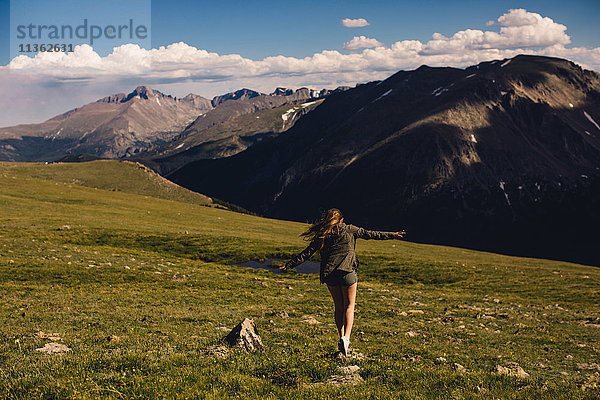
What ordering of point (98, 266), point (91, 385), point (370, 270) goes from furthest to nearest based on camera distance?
point (370, 270)
point (98, 266)
point (91, 385)

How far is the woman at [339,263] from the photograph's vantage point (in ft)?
41.6

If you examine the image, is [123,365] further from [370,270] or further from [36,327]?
[370,270]

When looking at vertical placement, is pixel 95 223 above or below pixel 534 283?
above

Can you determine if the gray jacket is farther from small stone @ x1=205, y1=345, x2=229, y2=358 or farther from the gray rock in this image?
small stone @ x1=205, y1=345, x2=229, y2=358

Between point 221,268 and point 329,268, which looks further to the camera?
point 221,268

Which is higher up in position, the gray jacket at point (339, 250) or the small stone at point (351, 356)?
the gray jacket at point (339, 250)

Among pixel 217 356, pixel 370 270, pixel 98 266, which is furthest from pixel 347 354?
pixel 370 270

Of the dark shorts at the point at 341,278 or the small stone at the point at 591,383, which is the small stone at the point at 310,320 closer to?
the dark shorts at the point at 341,278

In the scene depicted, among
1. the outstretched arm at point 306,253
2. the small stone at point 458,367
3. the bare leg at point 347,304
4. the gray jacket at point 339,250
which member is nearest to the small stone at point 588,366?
the small stone at point 458,367

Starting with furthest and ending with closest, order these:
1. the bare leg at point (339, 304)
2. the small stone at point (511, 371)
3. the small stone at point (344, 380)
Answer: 1. the bare leg at point (339, 304)
2. the small stone at point (511, 371)
3. the small stone at point (344, 380)

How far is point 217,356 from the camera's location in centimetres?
1173

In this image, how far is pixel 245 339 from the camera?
42.1 ft

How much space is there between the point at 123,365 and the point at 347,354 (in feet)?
22.9

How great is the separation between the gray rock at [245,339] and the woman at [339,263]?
9.55 ft
